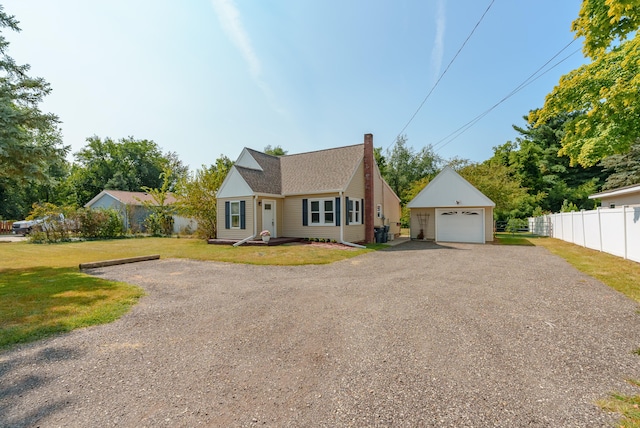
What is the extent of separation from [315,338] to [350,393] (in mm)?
1344

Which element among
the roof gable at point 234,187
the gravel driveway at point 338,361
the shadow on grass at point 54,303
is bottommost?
the gravel driveway at point 338,361

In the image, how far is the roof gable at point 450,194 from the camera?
18281 millimetres

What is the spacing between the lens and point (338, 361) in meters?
3.47

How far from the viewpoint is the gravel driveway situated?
2539 millimetres

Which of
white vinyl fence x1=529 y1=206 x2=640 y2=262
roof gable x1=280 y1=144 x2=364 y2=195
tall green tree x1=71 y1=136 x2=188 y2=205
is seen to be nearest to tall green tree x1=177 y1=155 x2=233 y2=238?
roof gable x1=280 y1=144 x2=364 y2=195

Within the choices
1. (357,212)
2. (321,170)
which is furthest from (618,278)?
(321,170)

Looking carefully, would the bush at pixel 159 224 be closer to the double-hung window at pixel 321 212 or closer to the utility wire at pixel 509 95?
the double-hung window at pixel 321 212

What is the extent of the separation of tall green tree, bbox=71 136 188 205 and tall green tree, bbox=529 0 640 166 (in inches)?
1459

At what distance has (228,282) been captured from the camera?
24.9 ft

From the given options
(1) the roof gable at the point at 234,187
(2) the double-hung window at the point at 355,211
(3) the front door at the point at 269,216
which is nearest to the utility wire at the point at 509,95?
(2) the double-hung window at the point at 355,211

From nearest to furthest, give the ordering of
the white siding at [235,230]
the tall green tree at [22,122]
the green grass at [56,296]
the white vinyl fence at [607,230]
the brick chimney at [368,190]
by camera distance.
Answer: the green grass at [56,296] → the tall green tree at [22,122] → the white vinyl fence at [607,230] → the white siding at [235,230] → the brick chimney at [368,190]

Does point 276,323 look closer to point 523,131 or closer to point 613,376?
point 613,376

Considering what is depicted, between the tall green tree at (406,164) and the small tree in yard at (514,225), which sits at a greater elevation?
the tall green tree at (406,164)

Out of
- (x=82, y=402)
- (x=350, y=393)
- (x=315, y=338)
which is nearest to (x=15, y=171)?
(x=82, y=402)
